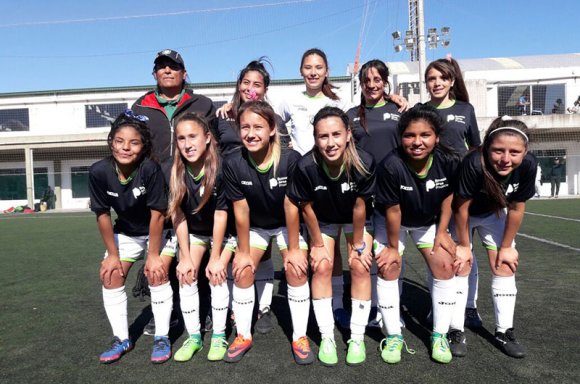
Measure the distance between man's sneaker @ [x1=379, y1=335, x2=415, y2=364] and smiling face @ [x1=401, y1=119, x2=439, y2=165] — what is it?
117cm

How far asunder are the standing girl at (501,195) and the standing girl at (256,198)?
41.7 inches

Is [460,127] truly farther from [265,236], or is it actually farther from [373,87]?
[265,236]

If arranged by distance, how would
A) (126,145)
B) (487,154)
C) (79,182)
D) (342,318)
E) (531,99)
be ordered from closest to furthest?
(487,154), (126,145), (342,318), (531,99), (79,182)

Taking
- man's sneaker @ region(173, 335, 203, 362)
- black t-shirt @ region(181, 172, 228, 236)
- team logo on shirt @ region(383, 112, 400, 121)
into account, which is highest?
team logo on shirt @ region(383, 112, 400, 121)

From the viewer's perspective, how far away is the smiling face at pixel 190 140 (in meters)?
3.10

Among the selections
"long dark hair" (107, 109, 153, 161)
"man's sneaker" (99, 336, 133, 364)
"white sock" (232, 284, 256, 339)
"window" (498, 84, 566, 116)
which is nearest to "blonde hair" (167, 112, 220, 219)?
"long dark hair" (107, 109, 153, 161)

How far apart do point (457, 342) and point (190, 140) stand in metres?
2.21

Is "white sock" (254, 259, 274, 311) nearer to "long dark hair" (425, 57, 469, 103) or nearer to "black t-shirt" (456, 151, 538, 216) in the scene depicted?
"black t-shirt" (456, 151, 538, 216)

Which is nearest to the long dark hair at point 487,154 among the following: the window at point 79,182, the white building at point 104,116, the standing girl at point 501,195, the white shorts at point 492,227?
the standing girl at point 501,195

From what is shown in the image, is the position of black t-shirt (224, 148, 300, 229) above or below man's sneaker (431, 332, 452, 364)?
above

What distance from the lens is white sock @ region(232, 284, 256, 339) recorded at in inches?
123

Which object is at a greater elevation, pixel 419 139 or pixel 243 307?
pixel 419 139

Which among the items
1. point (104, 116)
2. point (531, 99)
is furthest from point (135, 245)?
point (104, 116)

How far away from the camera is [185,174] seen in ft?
10.5
